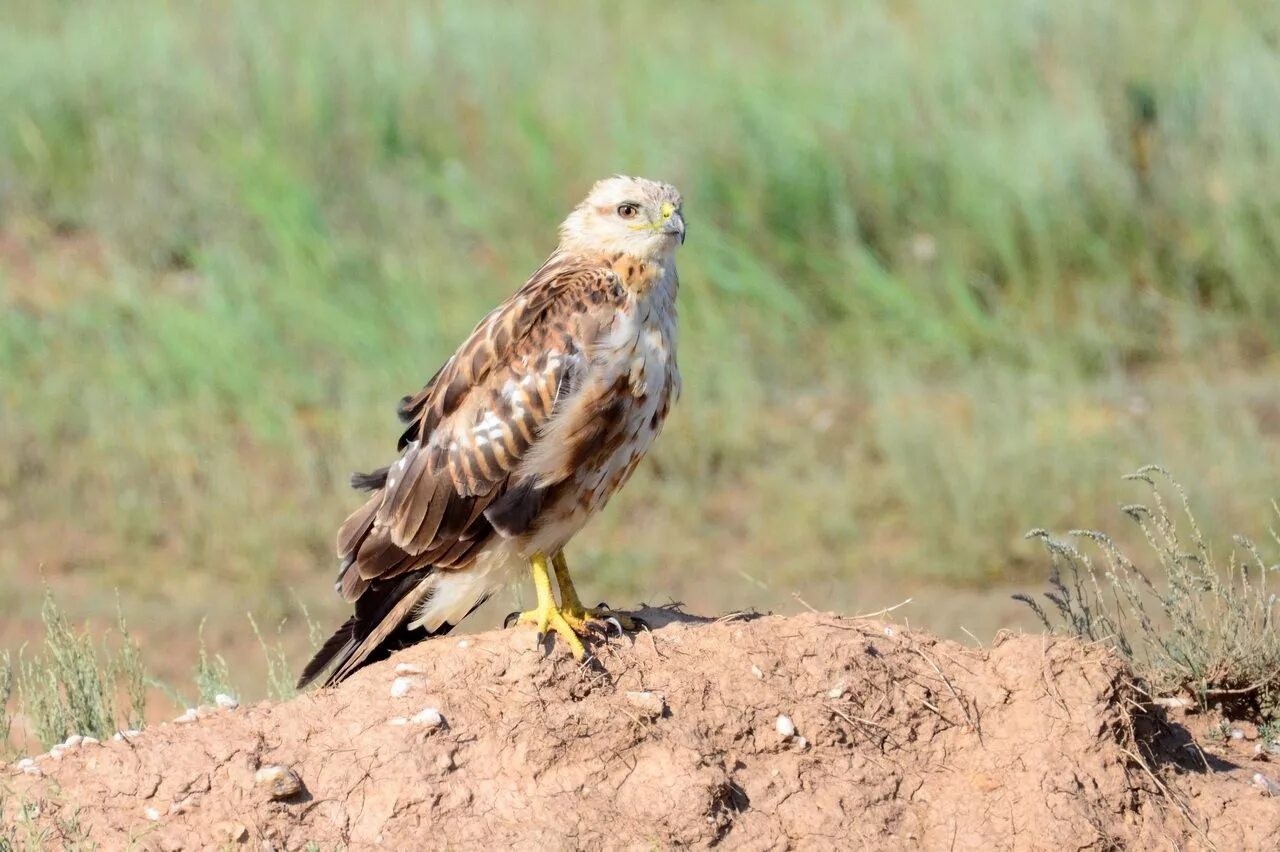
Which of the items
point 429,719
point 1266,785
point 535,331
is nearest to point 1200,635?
point 1266,785

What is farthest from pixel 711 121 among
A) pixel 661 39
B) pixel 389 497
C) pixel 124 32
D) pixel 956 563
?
pixel 389 497

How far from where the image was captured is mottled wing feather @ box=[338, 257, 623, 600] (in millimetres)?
5195

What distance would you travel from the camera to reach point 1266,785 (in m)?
5.00

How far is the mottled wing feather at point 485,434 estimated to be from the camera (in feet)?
17.0

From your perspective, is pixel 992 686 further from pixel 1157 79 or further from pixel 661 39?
pixel 661 39

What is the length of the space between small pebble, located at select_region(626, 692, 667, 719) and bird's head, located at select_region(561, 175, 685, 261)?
1.34 metres

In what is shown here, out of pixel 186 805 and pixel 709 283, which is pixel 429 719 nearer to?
pixel 186 805

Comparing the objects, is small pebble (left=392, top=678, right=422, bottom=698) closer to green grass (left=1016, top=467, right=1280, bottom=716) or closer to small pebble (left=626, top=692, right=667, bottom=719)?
small pebble (left=626, top=692, right=667, bottom=719)

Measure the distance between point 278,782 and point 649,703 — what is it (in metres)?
0.98

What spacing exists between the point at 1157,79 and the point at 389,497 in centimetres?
812

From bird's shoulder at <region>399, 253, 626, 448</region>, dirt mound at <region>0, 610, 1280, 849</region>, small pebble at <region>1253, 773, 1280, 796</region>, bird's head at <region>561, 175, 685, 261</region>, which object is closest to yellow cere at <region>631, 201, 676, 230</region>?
bird's head at <region>561, 175, 685, 261</region>

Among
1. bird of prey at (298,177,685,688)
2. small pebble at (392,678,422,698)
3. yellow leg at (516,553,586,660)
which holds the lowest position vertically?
small pebble at (392,678,422,698)

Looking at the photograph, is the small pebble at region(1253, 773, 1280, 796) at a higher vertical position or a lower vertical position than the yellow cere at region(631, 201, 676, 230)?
lower

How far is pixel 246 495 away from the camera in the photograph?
10.3 m
